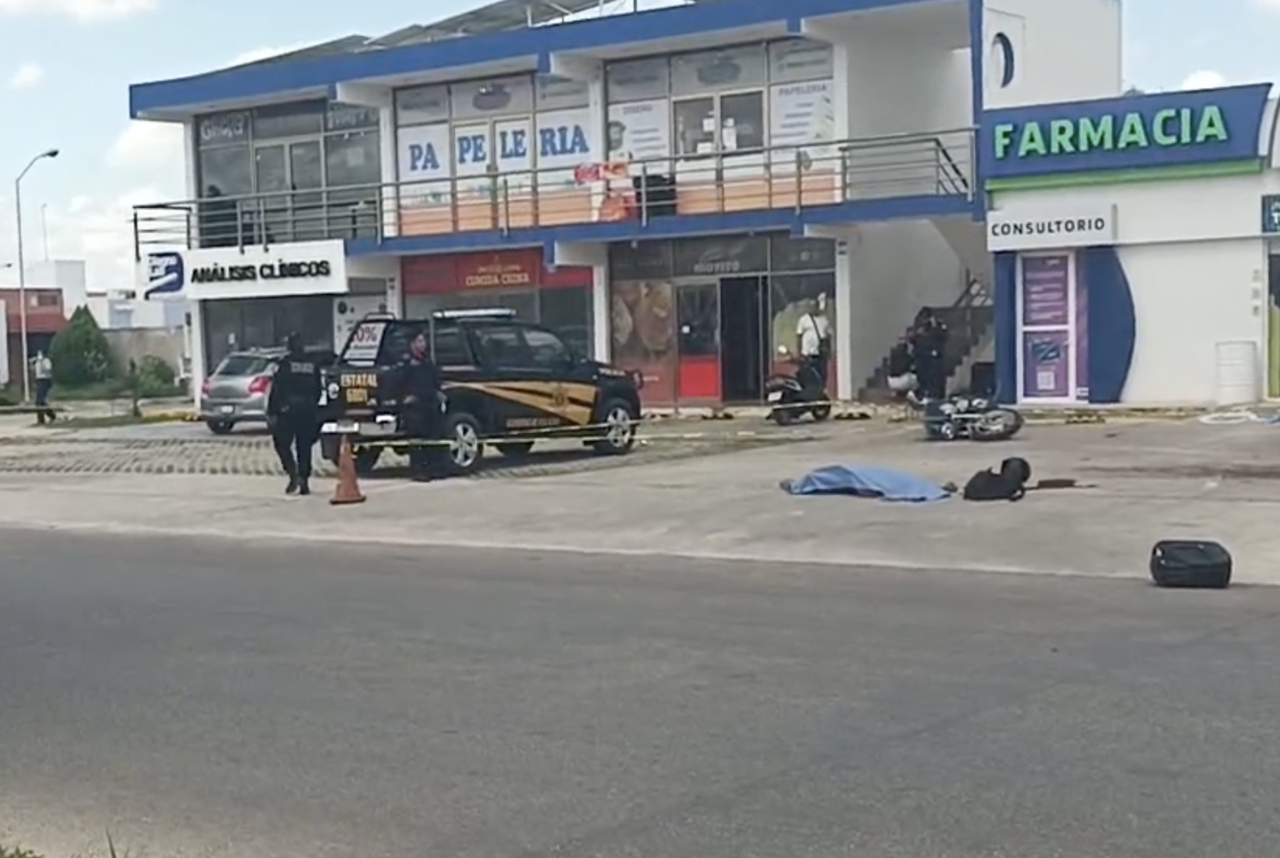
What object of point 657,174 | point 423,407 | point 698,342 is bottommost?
point 423,407

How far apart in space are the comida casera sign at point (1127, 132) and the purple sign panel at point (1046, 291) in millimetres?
1527

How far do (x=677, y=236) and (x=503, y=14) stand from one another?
10.7 meters

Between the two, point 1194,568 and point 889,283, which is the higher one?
point 889,283

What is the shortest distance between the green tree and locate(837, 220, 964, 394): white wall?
41.1 meters

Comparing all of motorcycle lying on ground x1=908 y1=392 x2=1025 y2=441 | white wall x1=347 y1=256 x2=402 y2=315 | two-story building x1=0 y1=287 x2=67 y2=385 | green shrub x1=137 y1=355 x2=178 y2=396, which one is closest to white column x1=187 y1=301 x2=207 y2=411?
white wall x1=347 y1=256 x2=402 y2=315

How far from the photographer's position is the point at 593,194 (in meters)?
36.9

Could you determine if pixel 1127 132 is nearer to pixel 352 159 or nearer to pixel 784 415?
pixel 784 415

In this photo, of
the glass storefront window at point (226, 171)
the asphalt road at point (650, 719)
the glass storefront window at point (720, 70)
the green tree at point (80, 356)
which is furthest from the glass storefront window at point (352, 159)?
the green tree at point (80, 356)

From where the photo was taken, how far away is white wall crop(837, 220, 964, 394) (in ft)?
111

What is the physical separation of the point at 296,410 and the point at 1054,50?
19.5m

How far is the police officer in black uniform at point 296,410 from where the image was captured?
71.4 feet

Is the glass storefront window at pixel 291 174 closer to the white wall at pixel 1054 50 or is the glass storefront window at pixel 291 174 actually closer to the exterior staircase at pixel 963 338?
the exterior staircase at pixel 963 338

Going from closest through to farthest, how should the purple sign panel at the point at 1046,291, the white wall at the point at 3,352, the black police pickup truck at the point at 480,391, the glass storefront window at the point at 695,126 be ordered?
the black police pickup truck at the point at 480,391
the purple sign panel at the point at 1046,291
the glass storefront window at the point at 695,126
the white wall at the point at 3,352

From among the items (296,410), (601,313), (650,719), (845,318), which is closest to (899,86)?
(845,318)
